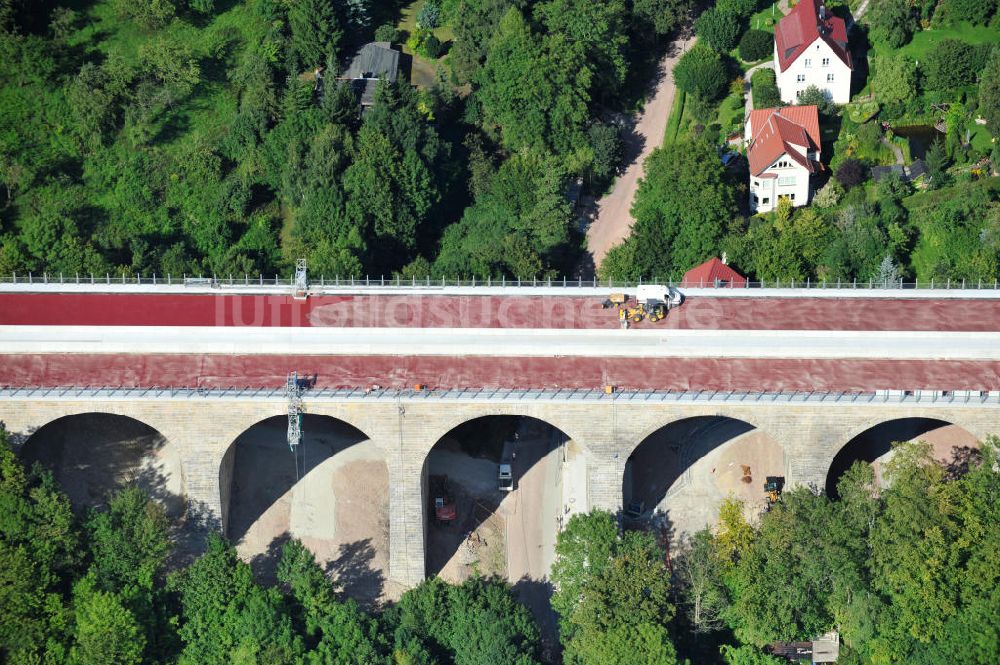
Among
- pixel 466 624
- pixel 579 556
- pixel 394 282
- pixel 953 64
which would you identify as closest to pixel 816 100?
pixel 953 64

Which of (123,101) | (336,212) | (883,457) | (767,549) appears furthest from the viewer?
(123,101)

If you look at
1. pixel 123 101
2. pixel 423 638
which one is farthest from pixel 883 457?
pixel 123 101

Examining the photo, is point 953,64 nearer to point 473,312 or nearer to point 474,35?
point 474,35

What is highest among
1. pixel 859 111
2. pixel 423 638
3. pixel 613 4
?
pixel 613 4

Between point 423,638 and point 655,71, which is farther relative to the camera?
point 655,71

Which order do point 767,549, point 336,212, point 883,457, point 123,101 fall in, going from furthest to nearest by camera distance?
point 123,101 → point 336,212 → point 883,457 → point 767,549

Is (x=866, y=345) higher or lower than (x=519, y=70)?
lower

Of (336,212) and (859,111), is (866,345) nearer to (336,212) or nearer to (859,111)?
(859,111)
